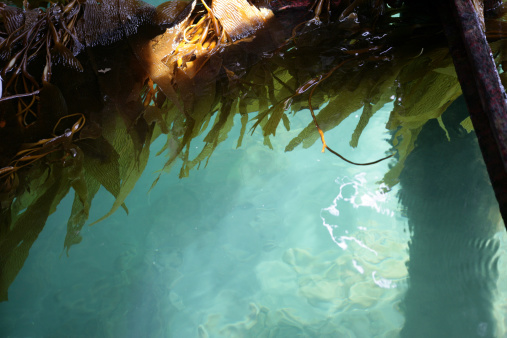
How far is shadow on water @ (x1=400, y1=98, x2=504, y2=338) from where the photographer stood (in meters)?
1.54

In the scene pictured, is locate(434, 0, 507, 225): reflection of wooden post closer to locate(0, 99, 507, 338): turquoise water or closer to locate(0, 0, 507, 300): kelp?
locate(0, 0, 507, 300): kelp

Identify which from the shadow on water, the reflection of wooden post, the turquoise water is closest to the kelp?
the reflection of wooden post

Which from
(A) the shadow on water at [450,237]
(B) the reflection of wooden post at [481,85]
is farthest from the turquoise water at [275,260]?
(B) the reflection of wooden post at [481,85]

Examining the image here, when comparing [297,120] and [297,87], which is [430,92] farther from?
[297,120]

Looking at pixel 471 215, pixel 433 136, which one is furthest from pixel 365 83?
pixel 471 215

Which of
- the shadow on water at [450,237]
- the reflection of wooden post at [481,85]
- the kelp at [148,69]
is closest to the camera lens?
the reflection of wooden post at [481,85]

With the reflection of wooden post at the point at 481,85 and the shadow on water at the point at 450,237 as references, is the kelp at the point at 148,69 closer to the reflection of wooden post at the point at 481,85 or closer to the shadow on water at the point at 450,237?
the reflection of wooden post at the point at 481,85

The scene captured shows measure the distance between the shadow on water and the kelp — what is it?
0.82 meters

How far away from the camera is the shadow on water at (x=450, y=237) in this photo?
1535mm

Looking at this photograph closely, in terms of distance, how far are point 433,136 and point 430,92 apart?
0.78 m

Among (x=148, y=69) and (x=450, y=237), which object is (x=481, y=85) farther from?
(x=450, y=237)

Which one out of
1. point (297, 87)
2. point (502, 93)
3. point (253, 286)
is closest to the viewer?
point (502, 93)

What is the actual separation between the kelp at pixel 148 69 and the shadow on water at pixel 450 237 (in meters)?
0.82

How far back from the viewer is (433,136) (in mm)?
1621
